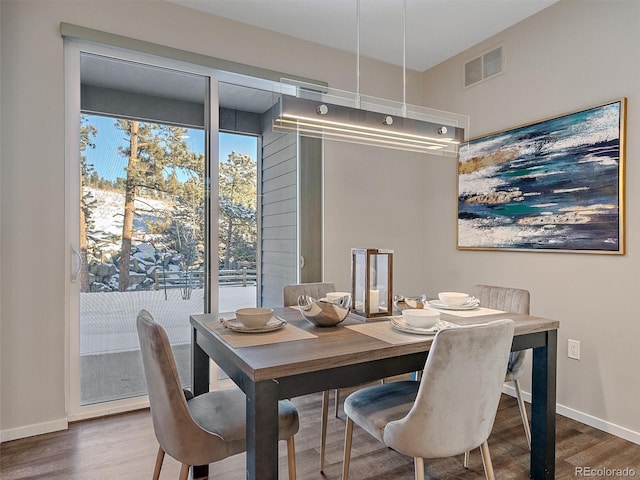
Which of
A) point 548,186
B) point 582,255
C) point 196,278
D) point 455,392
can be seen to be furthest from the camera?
point 196,278

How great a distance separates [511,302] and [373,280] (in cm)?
94

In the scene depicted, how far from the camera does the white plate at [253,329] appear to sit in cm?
165

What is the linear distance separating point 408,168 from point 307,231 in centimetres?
121

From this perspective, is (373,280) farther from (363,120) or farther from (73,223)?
(73,223)

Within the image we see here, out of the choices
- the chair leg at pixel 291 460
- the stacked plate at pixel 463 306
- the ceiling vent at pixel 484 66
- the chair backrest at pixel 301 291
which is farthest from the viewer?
the ceiling vent at pixel 484 66

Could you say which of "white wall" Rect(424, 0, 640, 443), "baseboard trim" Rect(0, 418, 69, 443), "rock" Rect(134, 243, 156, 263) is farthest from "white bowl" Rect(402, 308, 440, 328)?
"baseboard trim" Rect(0, 418, 69, 443)

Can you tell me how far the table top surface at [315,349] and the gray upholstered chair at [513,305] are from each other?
386 millimetres

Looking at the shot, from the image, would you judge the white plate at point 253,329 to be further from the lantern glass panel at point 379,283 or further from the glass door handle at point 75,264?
the glass door handle at point 75,264

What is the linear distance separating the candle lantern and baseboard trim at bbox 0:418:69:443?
191cm

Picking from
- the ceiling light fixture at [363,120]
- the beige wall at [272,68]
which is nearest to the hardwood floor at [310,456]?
the beige wall at [272,68]

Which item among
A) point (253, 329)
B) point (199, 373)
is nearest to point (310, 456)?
point (199, 373)

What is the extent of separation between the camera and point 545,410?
1868 mm

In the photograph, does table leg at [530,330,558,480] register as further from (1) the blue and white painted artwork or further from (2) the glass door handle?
(2) the glass door handle

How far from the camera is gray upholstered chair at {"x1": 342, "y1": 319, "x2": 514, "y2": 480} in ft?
4.35
